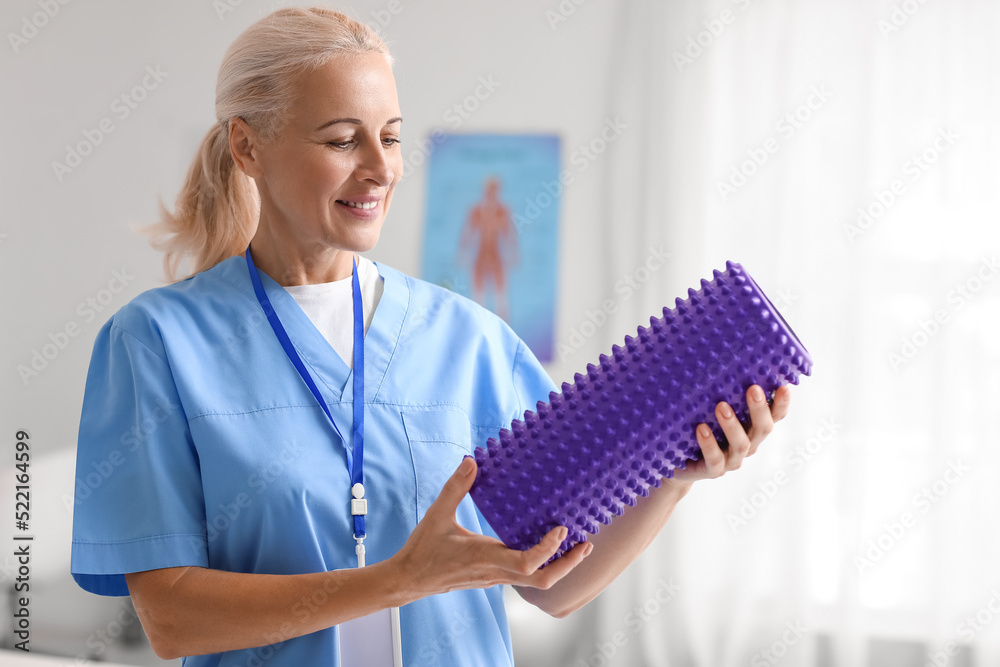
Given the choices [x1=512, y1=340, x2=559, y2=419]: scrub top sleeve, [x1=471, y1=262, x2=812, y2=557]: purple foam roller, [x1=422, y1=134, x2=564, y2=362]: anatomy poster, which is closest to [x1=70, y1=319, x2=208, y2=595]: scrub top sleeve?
[x1=471, y1=262, x2=812, y2=557]: purple foam roller

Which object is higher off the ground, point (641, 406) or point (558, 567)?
→ point (641, 406)

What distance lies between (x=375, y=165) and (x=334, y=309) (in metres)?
0.22

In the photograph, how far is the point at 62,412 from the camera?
2.68 m

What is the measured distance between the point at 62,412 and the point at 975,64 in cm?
301

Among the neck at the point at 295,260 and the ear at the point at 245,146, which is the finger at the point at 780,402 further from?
the ear at the point at 245,146

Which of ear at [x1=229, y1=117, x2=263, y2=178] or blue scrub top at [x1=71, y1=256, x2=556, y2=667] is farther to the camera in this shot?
ear at [x1=229, y1=117, x2=263, y2=178]

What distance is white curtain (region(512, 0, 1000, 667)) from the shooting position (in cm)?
228

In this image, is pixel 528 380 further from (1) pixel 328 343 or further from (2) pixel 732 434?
(2) pixel 732 434

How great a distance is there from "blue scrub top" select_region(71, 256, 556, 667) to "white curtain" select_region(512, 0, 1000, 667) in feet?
5.04

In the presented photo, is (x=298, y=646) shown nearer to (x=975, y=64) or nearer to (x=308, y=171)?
(x=308, y=171)

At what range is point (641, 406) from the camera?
31.0 inches

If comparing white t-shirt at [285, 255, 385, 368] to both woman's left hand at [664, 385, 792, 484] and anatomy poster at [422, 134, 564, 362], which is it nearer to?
woman's left hand at [664, 385, 792, 484]

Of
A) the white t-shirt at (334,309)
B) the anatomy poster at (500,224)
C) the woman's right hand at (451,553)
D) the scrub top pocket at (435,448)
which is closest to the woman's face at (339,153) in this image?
the white t-shirt at (334,309)

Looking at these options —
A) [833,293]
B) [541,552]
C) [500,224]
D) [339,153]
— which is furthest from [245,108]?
[833,293]
